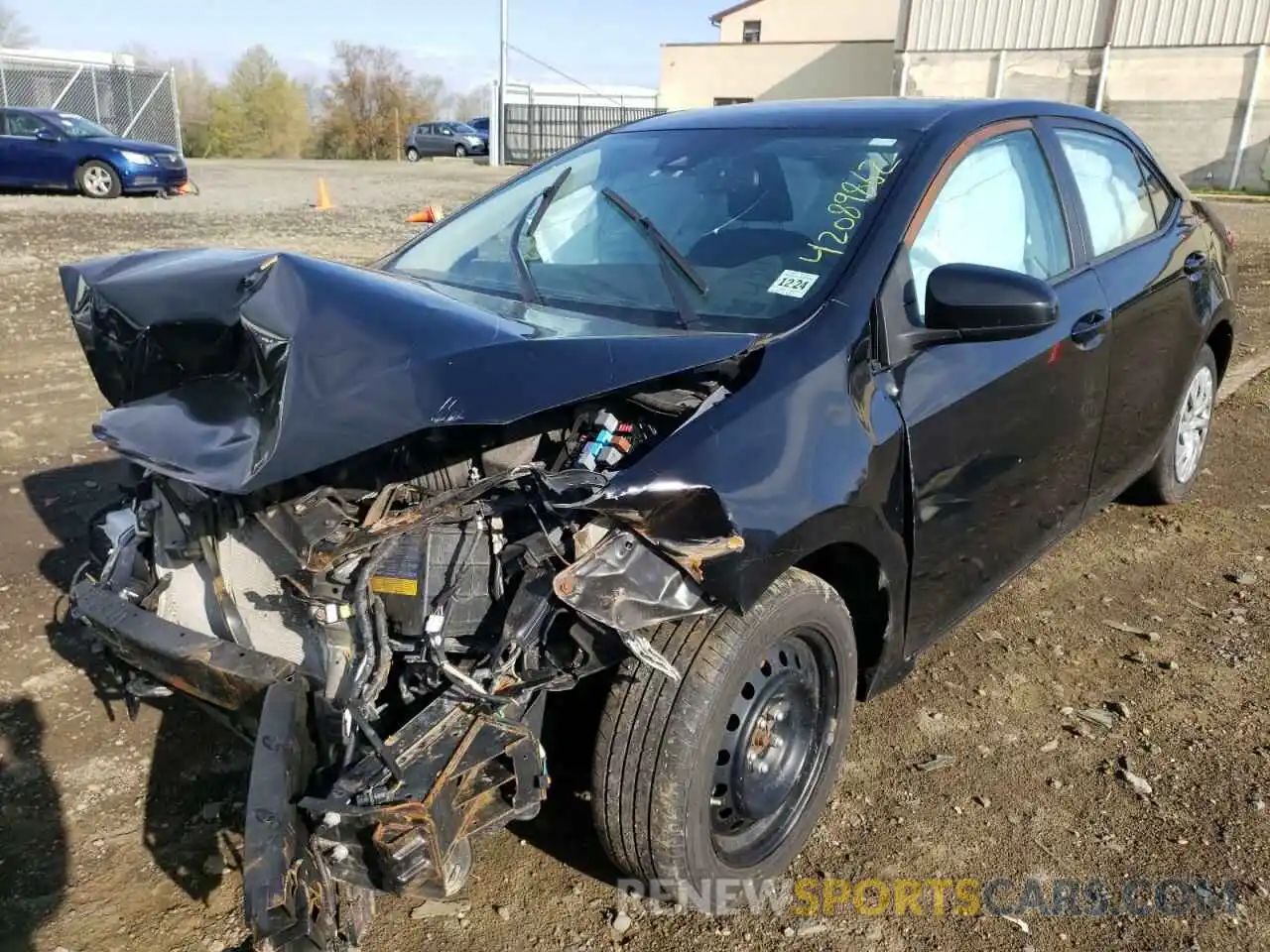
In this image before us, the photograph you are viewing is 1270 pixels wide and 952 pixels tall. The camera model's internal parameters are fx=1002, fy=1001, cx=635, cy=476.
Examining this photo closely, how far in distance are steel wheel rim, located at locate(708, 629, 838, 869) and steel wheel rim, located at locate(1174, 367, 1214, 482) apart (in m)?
2.75

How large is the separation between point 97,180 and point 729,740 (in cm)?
1863

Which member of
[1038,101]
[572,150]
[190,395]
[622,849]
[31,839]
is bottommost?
[31,839]

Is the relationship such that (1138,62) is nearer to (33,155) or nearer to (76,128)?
(76,128)

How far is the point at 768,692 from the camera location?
2.40 m

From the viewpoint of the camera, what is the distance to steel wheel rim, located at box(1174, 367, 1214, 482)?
450cm

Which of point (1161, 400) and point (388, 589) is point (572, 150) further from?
point (1161, 400)

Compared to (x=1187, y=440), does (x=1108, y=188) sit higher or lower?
higher

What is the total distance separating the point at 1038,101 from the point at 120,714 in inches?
146

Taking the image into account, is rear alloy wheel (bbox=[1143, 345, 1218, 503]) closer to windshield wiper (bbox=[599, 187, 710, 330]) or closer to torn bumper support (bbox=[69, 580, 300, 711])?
windshield wiper (bbox=[599, 187, 710, 330])

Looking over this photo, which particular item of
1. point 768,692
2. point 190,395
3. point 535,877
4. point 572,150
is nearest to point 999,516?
point 768,692

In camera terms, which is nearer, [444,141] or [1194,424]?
[1194,424]

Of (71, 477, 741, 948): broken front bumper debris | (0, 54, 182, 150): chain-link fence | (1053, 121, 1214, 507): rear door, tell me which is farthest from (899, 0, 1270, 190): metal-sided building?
(71, 477, 741, 948): broken front bumper debris

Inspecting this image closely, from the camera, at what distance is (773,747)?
2508mm

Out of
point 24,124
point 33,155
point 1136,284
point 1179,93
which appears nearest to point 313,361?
point 1136,284
